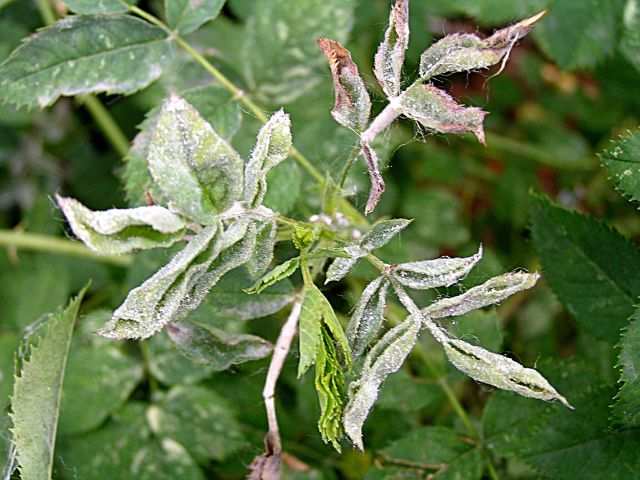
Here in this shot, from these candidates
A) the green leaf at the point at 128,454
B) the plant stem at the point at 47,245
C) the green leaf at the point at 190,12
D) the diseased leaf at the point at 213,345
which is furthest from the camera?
the plant stem at the point at 47,245

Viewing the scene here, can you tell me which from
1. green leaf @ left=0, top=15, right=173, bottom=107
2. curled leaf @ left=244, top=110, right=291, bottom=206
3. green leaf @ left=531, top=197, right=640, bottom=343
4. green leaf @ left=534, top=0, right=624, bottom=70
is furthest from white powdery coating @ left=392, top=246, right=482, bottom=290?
green leaf @ left=534, top=0, right=624, bottom=70

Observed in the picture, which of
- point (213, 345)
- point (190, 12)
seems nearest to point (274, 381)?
point (213, 345)

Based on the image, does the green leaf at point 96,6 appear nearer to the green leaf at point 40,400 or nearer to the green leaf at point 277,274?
the green leaf at point 40,400

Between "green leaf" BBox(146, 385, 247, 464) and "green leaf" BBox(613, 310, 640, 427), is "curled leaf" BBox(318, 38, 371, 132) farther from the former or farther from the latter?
"green leaf" BBox(146, 385, 247, 464)

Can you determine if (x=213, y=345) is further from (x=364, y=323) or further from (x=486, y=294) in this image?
(x=486, y=294)

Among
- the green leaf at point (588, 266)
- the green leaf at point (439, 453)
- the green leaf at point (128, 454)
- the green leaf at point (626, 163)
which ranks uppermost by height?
the green leaf at point (626, 163)

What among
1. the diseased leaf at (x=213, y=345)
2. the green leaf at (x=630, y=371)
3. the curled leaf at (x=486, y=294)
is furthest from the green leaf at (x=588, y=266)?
the diseased leaf at (x=213, y=345)

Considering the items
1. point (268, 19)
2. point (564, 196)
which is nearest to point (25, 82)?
point (268, 19)
